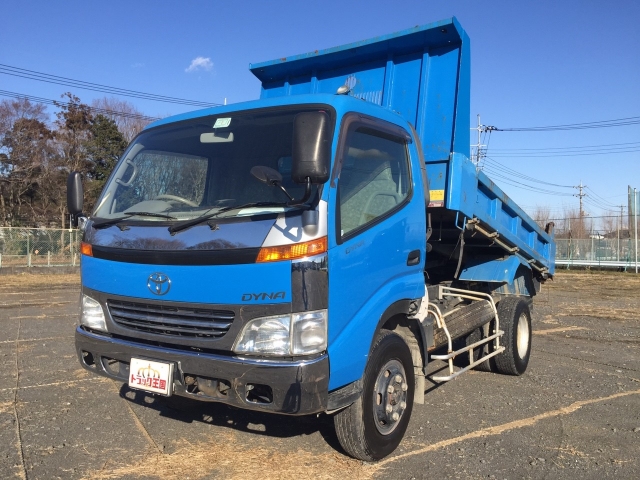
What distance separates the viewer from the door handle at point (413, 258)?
405 centimetres

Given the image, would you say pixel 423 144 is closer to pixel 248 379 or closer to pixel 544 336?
pixel 248 379

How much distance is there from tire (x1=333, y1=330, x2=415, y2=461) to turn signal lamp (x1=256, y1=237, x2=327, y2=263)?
0.89 meters

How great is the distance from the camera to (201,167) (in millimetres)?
3994

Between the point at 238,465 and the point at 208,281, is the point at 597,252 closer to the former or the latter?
the point at 238,465

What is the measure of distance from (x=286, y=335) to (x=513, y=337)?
389cm

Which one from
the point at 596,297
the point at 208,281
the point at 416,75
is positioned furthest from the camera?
the point at 596,297

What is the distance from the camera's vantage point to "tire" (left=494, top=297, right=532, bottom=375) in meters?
6.13

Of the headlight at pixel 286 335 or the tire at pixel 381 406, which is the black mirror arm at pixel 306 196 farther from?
the tire at pixel 381 406

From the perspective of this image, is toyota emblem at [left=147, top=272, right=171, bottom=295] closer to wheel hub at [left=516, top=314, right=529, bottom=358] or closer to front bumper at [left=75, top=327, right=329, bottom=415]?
front bumper at [left=75, top=327, right=329, bottom=415]

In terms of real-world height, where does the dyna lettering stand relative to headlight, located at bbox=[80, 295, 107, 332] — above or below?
above

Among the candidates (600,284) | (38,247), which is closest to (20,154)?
(38,247)

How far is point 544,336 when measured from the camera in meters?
8.98

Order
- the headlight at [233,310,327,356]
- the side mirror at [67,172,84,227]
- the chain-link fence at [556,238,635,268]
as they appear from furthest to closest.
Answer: the chain-link fence at [556,238,635,268], the side mirror at [67,172,84,227], the headlight at [233,310,327,356]

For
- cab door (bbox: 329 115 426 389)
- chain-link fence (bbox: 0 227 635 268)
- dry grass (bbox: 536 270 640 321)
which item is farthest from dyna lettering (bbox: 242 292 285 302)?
chain-link fence (bbox: 0 227 635 268)
